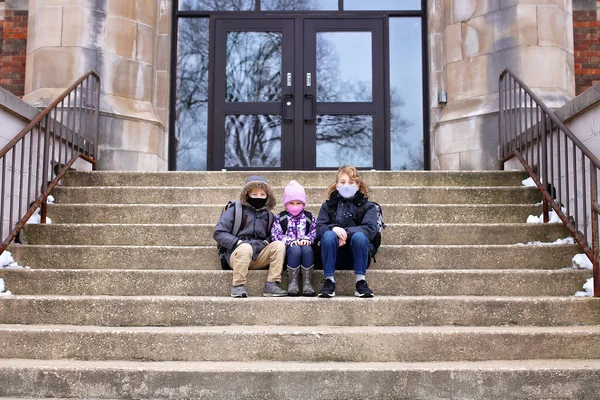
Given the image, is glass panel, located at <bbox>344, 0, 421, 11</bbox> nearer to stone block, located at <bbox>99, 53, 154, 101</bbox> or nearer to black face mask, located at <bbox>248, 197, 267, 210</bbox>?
stone block, located at <bbox>99, 53, 154, 101</bbox>

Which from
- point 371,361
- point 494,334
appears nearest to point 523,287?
point 494,334

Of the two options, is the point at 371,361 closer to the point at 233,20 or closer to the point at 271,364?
the point at 271,364

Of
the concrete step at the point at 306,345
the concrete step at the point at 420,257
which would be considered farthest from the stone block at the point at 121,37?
the concrete step at the point at 306,345

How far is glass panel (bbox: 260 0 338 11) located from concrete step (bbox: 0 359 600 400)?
22.0ft

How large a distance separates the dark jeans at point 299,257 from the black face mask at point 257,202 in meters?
0.55

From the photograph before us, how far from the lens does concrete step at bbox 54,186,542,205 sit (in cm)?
601

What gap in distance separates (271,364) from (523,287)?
1997 millimetres

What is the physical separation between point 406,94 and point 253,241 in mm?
5168

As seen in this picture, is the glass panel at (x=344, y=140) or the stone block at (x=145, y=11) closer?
the stone block at (x=145, y=11)

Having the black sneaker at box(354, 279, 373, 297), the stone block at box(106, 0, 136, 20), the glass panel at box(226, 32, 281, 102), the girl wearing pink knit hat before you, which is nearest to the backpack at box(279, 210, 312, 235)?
the girl wearing pink knit hat

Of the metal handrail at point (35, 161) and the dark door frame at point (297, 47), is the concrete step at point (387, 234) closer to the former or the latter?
the metal handrail at point (35, 161)

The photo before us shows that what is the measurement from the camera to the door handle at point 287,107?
8.92 meters

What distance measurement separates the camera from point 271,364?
3.79 metres

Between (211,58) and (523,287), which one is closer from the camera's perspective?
(523,287)
